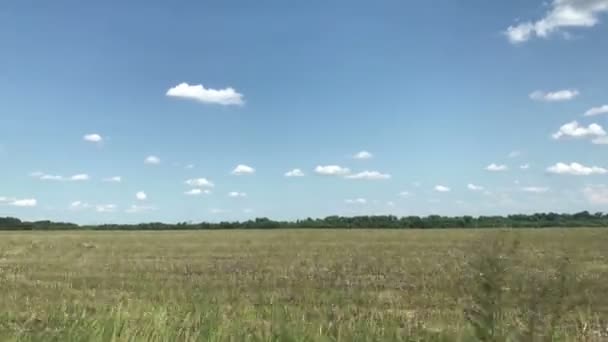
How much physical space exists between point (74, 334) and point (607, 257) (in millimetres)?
24103

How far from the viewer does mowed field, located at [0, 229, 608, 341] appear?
371cm

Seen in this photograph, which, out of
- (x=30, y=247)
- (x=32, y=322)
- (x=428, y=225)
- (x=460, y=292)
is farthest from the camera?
(x=428, y=225)

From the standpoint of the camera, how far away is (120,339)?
170 inches

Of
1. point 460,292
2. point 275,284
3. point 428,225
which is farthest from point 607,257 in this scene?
point 428,225

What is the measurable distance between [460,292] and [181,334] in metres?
10.8

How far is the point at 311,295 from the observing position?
14070 mm

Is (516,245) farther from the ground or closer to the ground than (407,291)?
farther from the ground

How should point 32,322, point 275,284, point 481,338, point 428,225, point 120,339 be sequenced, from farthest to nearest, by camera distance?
1. point 428,225
2. point 275,284
3. point 32,322
4. point 120,339
5. point 481,338

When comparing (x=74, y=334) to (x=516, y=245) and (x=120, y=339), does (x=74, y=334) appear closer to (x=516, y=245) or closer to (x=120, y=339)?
(x=120, y=339)

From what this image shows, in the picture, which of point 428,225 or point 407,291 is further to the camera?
point 428,225

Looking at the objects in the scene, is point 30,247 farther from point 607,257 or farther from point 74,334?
point 74,334

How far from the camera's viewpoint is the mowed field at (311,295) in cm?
371

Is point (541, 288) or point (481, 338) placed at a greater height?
point (541, 288)

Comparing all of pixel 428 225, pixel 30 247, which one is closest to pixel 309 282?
pixel 30 247
